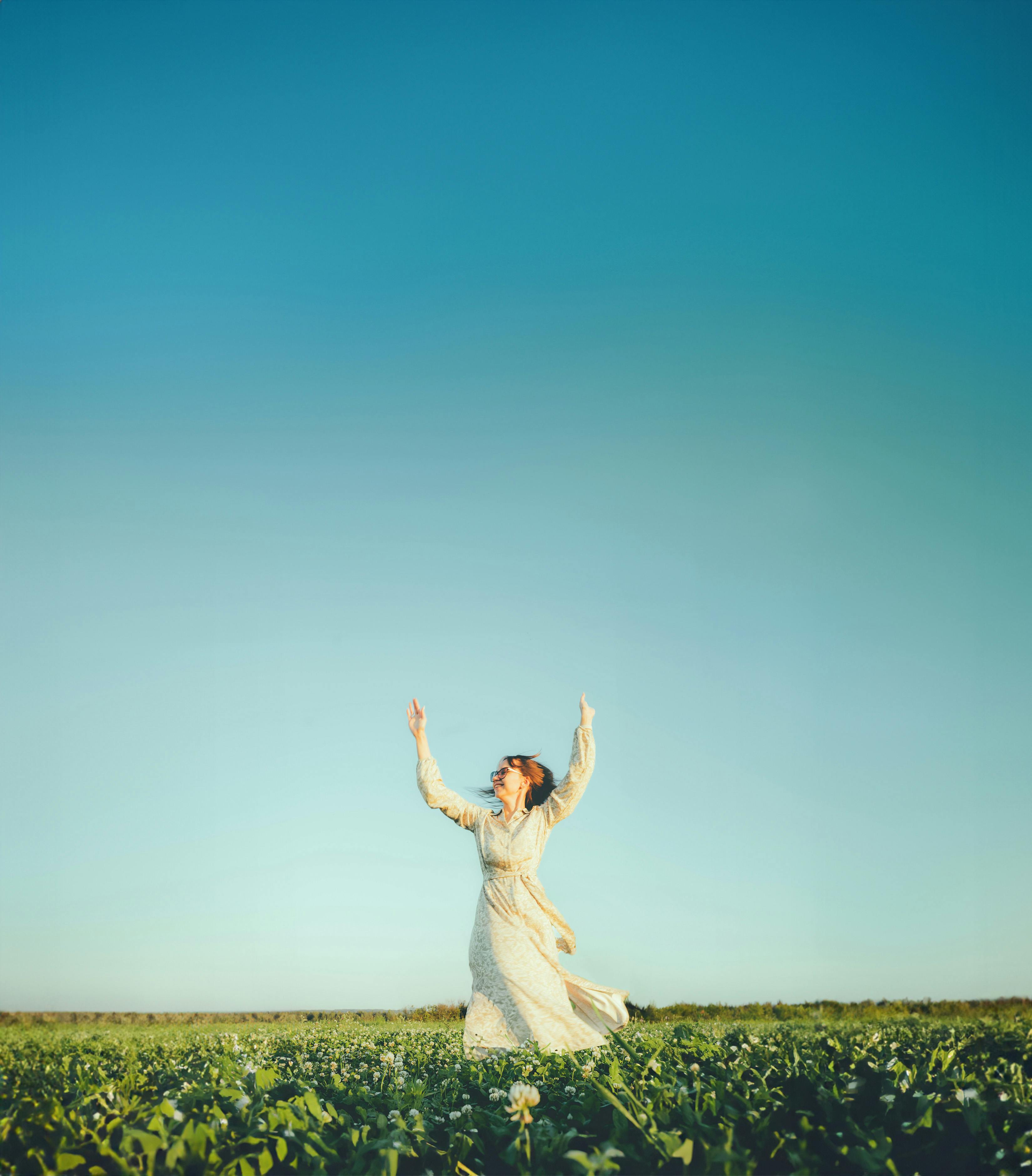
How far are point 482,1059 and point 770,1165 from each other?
2.64 metres

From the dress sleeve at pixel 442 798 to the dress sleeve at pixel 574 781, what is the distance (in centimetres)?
81

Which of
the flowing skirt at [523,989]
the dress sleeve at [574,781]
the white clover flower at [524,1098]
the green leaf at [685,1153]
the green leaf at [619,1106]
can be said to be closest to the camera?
the green leaf at [685,1153]

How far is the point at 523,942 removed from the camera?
8578mm

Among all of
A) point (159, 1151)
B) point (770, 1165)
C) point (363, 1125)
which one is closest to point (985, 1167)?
point (770, 1165)

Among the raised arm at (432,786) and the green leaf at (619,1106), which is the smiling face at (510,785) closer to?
the raised arm at (432,786)

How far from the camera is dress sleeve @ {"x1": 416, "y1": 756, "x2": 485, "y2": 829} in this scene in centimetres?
909

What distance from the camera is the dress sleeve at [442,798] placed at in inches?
358

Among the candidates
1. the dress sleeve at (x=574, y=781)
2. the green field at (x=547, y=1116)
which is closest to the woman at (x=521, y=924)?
the dress sleeve at (x=574, y=781)

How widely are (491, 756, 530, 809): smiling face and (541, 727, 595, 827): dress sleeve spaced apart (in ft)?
1.39

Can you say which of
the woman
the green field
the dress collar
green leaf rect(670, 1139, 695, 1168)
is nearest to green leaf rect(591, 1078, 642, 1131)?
the green field

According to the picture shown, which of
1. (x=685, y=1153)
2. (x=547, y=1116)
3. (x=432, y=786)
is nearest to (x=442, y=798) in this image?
(x=432, y=786)

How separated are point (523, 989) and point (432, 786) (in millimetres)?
2203

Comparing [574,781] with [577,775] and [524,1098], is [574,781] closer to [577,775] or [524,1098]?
[577,775]

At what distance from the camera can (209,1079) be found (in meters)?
3.65
